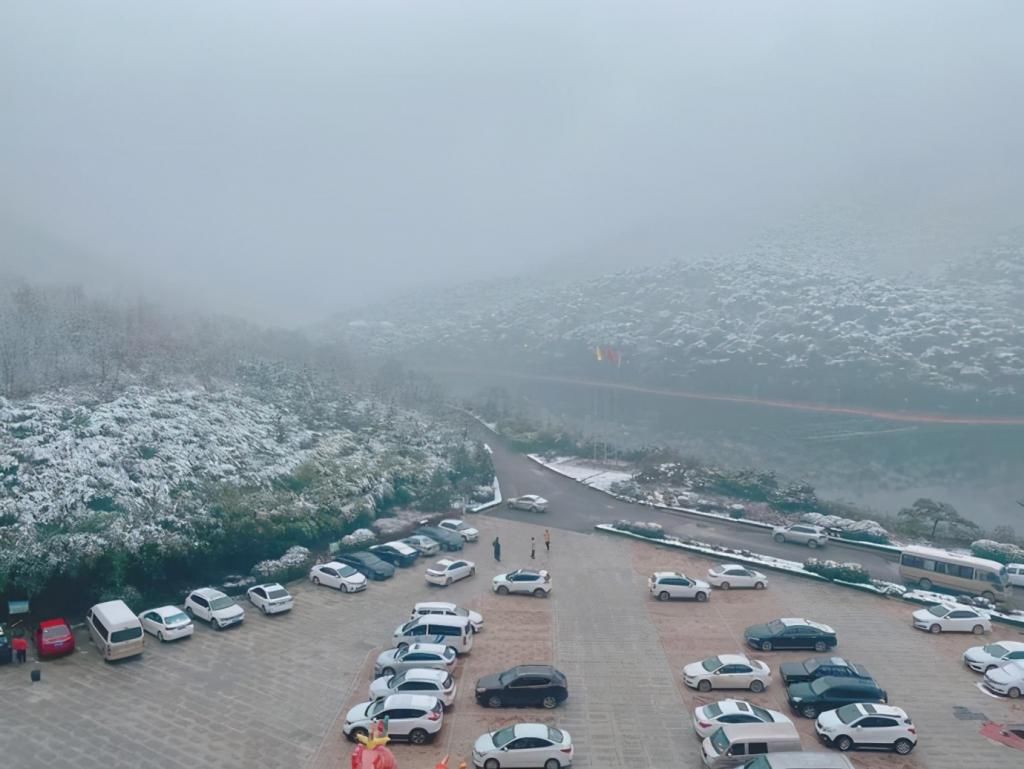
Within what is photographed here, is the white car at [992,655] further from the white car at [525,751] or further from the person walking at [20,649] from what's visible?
the person walking at [20,649]

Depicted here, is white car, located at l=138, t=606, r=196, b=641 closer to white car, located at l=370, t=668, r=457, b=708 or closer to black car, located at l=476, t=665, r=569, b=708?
white car, located at l=370, t=668, r=457, b=708

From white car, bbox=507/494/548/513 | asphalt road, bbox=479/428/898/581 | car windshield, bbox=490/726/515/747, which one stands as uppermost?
car windshield, bbox=490/726/515/747

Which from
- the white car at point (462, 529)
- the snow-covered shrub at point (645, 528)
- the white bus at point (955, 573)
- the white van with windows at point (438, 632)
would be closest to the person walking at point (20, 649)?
the white van with windows at point (438, 632)

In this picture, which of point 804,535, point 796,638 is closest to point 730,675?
point 796,638

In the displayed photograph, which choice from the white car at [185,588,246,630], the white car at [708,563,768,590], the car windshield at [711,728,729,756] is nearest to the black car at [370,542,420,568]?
the white car at [185,588,246,630]

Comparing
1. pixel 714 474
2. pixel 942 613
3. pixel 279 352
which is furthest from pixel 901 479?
pixel 279 352

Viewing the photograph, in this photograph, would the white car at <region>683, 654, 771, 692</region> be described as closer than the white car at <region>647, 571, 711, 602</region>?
Yes

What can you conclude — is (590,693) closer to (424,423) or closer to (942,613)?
(942,613)
